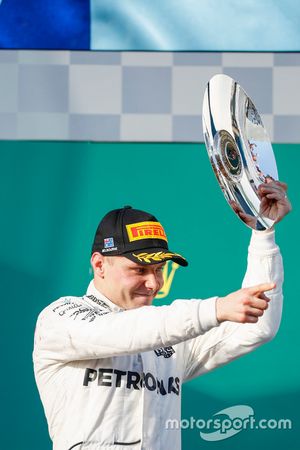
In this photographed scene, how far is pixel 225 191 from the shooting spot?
285 centimetres

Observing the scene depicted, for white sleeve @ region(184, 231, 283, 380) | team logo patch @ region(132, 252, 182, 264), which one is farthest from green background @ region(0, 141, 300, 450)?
team logo patch @ region(132, 252, 182, 264)

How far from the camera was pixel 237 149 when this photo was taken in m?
2.90

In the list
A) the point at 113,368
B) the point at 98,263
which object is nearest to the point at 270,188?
the point at 98,263

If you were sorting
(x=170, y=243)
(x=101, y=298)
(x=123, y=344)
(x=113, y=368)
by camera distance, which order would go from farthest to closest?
(x=170, y=243), (x=101, y=298), (x=113, y=368), (x=123, y=344)

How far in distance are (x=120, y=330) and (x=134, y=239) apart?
330 mm

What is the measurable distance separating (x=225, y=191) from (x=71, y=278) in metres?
1.25

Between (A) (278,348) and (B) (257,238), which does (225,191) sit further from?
(A) (278,348)

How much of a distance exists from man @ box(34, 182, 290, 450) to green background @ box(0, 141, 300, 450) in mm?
1006

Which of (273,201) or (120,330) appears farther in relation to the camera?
(273,201)

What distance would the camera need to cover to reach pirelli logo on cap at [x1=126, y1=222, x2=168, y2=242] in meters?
2.85

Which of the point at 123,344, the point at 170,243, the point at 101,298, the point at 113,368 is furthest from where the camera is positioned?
the point at 170,243

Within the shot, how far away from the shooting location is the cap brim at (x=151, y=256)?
109 inches

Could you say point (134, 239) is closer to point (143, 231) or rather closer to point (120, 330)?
point (143, 231)

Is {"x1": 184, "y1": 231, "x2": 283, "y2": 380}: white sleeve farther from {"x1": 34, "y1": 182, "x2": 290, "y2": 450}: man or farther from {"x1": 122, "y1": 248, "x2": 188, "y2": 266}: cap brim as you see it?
{"x1": 122, "y1": 248, "x2": 188, "y2": 266}: cap brim
